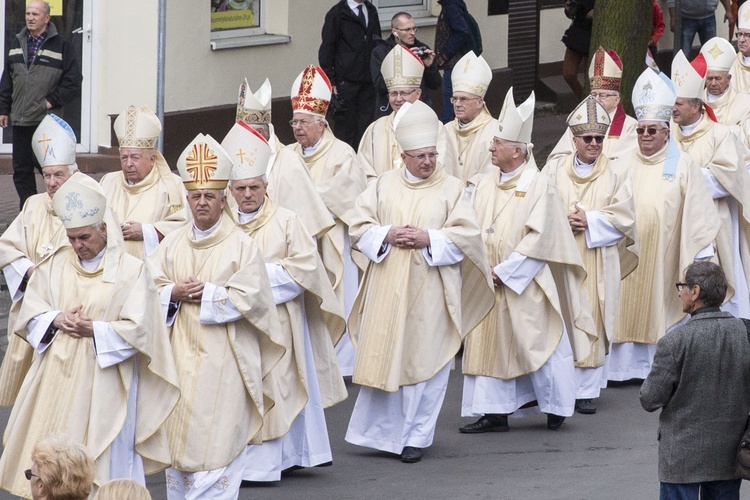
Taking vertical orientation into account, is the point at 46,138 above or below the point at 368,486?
above

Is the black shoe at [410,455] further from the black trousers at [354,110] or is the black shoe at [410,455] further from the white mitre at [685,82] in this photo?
the black trousers at [354,110]

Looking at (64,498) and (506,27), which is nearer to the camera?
(64,498)

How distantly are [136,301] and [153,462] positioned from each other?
85 cm

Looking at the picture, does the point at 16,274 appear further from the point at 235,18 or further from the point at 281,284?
the point at 235,18

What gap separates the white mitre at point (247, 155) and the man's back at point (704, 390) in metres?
2.50

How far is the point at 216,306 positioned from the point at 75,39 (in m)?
8.31

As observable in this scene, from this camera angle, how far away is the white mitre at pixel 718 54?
40.6ft

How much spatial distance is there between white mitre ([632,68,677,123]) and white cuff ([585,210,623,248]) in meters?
0.97

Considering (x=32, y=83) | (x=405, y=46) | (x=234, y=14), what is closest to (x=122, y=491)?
(x=405, y=46)

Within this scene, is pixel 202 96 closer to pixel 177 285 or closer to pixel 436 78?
pixel 436 78

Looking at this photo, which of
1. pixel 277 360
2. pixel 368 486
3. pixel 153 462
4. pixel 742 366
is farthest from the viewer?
pixel 368 486

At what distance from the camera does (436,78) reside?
531 inches

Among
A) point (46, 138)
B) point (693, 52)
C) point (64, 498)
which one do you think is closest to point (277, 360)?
point (46, 138)

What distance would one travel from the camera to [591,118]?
31.7ft
